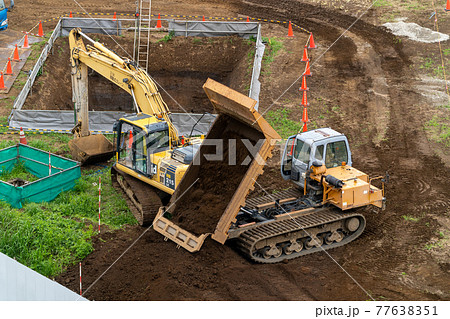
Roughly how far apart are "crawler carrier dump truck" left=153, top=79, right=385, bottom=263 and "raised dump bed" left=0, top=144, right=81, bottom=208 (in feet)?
12.3

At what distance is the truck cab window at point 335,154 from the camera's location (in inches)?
675

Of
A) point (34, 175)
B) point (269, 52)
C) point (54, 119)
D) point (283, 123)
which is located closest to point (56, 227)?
point (34, 175)

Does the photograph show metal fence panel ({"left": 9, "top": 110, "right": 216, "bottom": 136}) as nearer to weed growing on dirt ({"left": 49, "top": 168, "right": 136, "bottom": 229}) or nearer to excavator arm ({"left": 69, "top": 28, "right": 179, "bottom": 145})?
excavator arm ({"left": 69, "top": 28, "right": 179, "bottom": 145})

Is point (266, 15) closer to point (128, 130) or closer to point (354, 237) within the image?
point (128, 130)

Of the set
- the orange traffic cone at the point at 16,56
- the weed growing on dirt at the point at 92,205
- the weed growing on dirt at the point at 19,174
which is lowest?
the weed growing on dirt at the point at 19,174

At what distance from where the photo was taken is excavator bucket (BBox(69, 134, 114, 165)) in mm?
21266

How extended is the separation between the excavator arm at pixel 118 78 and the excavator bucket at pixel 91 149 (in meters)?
0.56

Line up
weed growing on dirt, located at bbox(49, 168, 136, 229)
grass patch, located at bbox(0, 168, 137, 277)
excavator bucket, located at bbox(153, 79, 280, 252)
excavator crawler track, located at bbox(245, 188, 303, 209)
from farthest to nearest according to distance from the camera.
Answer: weed growing on dirt, located at bbox(49, 168, 136, 229)
excavator crawler track, located at bbox(245, 188, 303, 209)
grass patch, located at bbox(0, 168, 137, 277)
excavator bucket, located at bbox(153, 79, 280, 252)

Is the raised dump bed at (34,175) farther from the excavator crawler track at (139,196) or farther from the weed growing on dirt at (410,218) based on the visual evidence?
the weed growing on dirt at (410,218)

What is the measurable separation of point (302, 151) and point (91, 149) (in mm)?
7434

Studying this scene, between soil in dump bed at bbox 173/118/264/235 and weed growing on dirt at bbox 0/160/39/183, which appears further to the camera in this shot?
weed growing on dirt at bbox 0/160/39/183

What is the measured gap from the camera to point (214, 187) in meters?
16.1

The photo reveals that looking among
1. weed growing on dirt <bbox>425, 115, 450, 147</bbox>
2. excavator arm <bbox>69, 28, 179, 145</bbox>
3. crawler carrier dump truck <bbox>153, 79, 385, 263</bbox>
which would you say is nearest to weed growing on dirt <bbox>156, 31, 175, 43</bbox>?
excavator arm <bbox>69, 28, 179, 145</bbox>

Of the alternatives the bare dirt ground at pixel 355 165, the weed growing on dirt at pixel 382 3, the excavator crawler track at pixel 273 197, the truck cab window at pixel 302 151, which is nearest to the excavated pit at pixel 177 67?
the bare dirt ground at pixel 355 165
